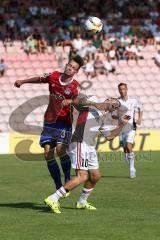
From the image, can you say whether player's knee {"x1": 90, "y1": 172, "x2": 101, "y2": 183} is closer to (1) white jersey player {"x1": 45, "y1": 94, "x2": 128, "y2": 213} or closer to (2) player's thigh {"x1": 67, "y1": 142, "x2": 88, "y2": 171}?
(1) white jersey player {"x1": 45, "y1": 94, "x2": 128, "y2": 213}

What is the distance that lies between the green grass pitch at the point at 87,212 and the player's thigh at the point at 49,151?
2.60 feet

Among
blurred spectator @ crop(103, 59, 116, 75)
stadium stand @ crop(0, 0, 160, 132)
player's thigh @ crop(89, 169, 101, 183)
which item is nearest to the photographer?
player's thigh @ crop(89, 169, 101, 183)

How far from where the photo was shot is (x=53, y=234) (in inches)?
351

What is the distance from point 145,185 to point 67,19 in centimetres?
2095

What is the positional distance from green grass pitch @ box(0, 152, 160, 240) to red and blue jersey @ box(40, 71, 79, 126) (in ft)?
4.72

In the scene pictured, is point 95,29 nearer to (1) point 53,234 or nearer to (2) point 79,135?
(2) point 79,135

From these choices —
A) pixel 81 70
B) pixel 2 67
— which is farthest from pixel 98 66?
pixel 2 67

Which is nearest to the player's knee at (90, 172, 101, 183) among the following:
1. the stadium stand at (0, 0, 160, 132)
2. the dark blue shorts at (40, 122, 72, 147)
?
the dark blue shorts at (40, 122, 72, 147)

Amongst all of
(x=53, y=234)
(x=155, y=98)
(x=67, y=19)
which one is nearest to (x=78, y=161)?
(x=53, y=234)

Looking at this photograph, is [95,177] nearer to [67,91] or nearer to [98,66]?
[67,91]

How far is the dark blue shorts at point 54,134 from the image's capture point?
1235cm

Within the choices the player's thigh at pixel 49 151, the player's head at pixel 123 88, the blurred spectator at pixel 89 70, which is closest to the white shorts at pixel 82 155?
the player's thigh at pixel 49 151

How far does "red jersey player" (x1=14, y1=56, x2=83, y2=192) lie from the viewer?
39.9 ft

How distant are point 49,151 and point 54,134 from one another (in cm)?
32
